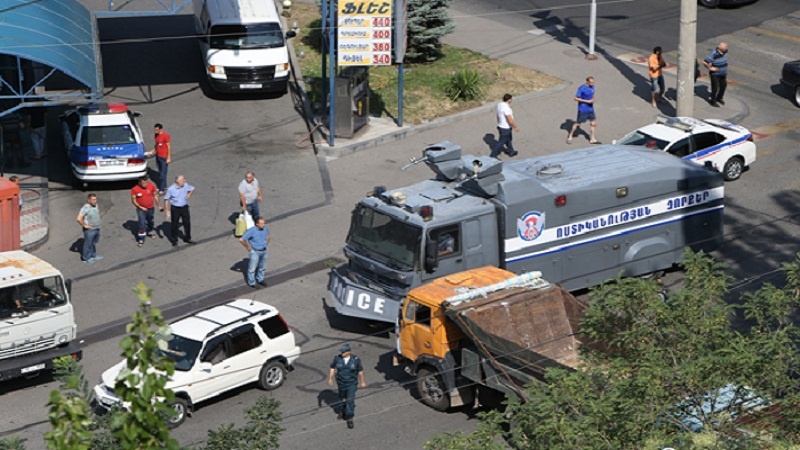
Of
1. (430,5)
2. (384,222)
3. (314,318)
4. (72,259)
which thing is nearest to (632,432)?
(384,222)

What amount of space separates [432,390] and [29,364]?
20.2ft

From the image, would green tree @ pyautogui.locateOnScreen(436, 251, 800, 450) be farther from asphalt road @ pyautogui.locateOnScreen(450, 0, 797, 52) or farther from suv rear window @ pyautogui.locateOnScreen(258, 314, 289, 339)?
asphalt road @ pyautogui.locateOnScreen(450, 0, 797, 52)

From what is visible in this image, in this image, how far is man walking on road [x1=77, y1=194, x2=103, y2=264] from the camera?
72.6ft

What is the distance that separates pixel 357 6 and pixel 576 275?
10.6 metres

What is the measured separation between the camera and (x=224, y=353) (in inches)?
678

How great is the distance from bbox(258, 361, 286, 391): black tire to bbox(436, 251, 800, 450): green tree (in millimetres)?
7772

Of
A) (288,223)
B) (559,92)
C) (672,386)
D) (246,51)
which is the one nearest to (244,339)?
(288,223)

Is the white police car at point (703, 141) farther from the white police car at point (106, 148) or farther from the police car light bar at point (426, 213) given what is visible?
the white police car at point (106, 148)

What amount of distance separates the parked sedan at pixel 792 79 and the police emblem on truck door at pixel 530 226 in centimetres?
1387

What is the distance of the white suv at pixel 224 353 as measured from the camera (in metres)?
16.8

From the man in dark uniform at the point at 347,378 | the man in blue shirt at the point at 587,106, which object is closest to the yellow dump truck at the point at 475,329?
the man in dark uniform at the point at 347,378

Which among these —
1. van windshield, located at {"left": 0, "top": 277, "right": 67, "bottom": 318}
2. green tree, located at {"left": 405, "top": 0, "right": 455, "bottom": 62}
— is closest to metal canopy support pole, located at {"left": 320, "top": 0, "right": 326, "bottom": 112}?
green tree, located at {"left": 405, "top": 0, "right": 455, "bottom": 62}

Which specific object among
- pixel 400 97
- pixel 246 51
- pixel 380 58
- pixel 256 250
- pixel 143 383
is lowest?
pixel 256 250

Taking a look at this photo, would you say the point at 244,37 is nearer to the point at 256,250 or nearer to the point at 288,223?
the point at 288,223
